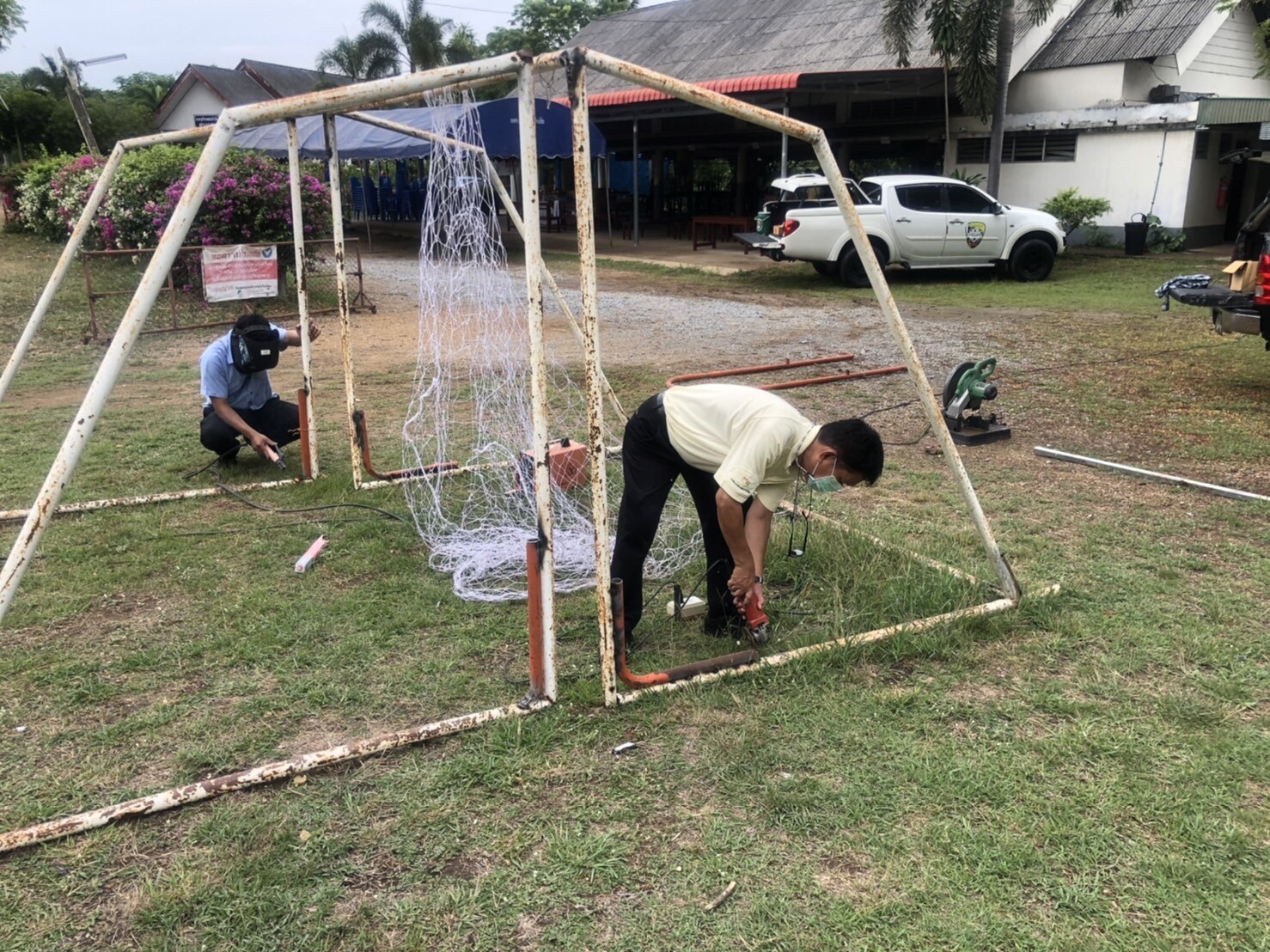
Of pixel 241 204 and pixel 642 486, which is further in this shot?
pixel 241 204

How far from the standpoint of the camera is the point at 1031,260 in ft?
50.0

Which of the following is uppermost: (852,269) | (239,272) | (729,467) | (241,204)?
(241,204)

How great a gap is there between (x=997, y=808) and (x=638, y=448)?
5.65ft

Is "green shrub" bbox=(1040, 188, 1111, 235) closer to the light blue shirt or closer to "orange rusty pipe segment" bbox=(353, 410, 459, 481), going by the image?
"orange rusty pipe segment" bbox=(353, 410, 459, 481)

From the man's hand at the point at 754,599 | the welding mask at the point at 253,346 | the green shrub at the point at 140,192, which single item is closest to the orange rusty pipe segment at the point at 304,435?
the welding mask at the point at 253,346

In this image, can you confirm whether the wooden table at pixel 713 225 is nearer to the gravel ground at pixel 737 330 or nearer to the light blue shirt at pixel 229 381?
the gravel ground at pixel 737 330

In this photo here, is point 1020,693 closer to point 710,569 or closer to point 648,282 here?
point 710,569

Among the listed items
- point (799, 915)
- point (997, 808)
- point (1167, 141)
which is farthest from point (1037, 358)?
point (1167, 141)

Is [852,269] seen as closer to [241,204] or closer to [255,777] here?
[241,204]

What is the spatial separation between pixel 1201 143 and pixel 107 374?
770 inches

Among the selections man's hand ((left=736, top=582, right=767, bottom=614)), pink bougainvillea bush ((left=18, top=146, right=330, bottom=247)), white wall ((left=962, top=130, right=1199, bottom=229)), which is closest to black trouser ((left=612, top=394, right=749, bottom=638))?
man's hand ((left=736, top=582, right=767, bottom=614))

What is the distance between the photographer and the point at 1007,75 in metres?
17.5

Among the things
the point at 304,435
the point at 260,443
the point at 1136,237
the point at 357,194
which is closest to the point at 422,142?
the point at 260,443

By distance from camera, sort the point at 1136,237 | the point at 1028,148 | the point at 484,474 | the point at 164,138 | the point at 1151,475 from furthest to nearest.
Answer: the point at 1028,148 < the point at 1136,237 < the point at 484,474 < the point at 1151,475 < the point at 164,138
